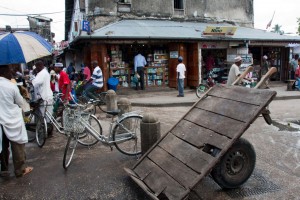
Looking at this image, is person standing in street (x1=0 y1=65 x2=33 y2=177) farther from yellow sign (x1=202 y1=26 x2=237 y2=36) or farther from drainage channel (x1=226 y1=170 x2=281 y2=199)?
yellow sign (x1=202 y1=26 x2=237 y2=36)

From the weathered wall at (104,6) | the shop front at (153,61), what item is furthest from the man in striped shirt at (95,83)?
the weathered wall at (104,6)

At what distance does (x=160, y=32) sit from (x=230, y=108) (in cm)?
1157

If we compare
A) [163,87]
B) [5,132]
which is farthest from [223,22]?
[5,132]

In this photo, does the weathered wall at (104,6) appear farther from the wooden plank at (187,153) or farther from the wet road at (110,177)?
the wooden plank at (187,153)

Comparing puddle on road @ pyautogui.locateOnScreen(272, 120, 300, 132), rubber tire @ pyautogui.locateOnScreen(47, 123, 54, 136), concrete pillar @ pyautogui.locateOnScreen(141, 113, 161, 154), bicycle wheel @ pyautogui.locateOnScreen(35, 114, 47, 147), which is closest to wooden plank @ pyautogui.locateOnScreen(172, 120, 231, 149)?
concrete pillar @ pyautogui.locateOnScreen(141, 113, 161, 154)

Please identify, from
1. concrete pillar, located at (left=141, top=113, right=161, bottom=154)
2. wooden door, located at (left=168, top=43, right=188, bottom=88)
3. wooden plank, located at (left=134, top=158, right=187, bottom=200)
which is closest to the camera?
wooden plank, located at (left=134, top=158, right=187, bottom=200)

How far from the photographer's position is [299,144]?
246 inches

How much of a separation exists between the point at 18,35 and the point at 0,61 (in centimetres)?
90

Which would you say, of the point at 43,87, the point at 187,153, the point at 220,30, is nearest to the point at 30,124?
the point at 43,87

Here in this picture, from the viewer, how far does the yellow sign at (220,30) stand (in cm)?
1543

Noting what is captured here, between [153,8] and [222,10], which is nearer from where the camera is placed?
[153,8]

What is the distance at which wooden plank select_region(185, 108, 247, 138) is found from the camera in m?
3.77

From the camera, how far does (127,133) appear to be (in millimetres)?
5512

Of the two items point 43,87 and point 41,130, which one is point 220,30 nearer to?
point 43,87
